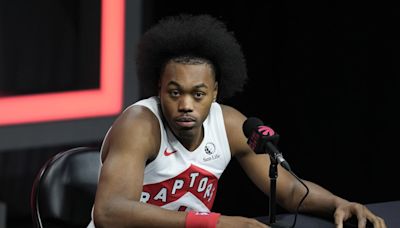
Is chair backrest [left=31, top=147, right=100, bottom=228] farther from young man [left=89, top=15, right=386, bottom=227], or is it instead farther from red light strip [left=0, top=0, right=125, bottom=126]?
red light strip [left=0, top=0, right=125, bottom=126]

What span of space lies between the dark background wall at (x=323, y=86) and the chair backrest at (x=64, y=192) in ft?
3.12

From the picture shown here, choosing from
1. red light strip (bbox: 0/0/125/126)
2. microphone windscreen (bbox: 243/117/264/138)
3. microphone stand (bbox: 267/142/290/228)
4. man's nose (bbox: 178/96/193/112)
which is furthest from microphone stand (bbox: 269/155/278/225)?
red light strip (bbox: 0/0/125/126)

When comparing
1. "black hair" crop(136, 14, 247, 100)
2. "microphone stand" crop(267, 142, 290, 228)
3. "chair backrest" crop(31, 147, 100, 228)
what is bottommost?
"chair backrest" crop(31, 147, 100, 228)

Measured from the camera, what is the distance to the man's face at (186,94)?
9.29 ft

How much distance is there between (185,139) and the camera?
3006mm

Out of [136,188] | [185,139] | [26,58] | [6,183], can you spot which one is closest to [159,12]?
[26,58]

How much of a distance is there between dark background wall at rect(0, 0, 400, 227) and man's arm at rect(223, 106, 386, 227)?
1.06 metres

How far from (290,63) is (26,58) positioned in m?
1.08

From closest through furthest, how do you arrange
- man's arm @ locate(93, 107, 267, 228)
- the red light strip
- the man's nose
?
man's arm @ locate(93, 107, 267, 228)
the man's nose
the red light strip

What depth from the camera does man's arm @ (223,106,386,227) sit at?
2967 millimetres

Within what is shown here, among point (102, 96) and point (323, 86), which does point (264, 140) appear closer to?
point (102, 96)

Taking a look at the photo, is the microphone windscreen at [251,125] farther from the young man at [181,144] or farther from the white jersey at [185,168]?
the white jersey at [185,168]

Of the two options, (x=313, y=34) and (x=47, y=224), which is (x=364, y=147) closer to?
(x=313, y=34)

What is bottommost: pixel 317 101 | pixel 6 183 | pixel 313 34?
pixel 6 183
